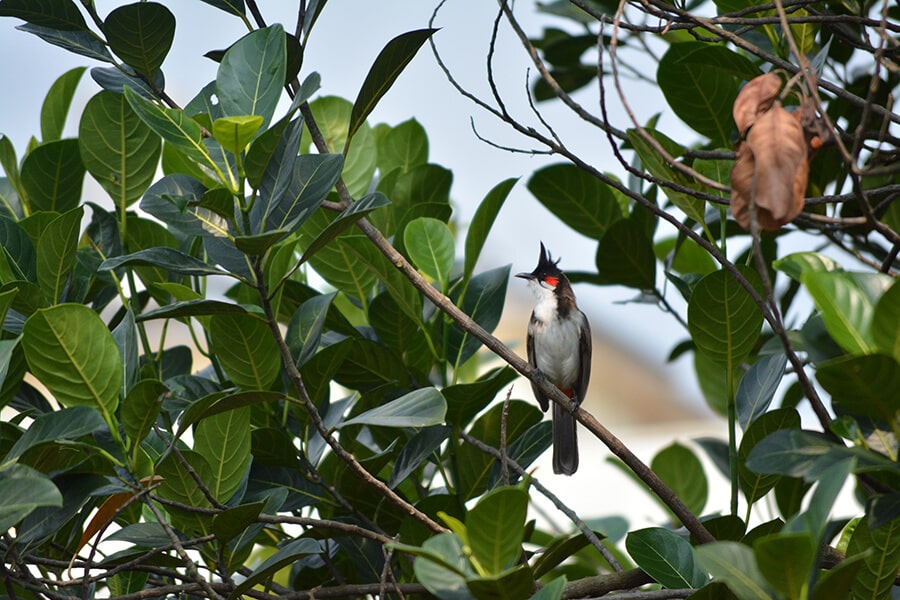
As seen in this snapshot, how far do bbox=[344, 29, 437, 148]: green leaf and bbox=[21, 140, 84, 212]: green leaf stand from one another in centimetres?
65

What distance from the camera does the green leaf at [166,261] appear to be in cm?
130

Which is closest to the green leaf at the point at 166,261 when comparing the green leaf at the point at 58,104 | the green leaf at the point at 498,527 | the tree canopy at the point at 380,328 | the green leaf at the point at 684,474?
the tree canopy at the point at 380,328

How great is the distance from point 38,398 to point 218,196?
636mm

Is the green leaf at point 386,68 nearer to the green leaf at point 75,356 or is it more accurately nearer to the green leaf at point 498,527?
the green leaf at point 75,356

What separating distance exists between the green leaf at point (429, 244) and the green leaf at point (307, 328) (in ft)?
0.73

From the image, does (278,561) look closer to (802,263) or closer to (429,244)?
(429,244)

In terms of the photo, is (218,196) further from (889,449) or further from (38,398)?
(889,449)

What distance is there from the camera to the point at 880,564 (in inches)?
51.8

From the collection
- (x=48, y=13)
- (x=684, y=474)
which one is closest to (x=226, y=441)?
(x=48, y=13)

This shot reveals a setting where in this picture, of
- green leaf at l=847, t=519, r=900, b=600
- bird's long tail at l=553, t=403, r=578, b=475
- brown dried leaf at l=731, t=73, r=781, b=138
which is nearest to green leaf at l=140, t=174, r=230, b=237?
brown dried leaf at l=731, t=73, r=781, b=138

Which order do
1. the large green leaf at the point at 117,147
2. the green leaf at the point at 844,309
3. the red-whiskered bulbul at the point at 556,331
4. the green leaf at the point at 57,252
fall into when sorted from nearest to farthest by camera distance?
the green leaf at the point at 844,309
the green leaf at the point at 57,252
the large green leaf at the point at 117,147
the red-whiskered bulbul at the point at 556,331

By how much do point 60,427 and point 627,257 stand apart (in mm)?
1185

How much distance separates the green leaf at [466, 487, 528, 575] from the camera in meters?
1.01

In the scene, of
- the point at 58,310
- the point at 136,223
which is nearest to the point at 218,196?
the point at 58,310
